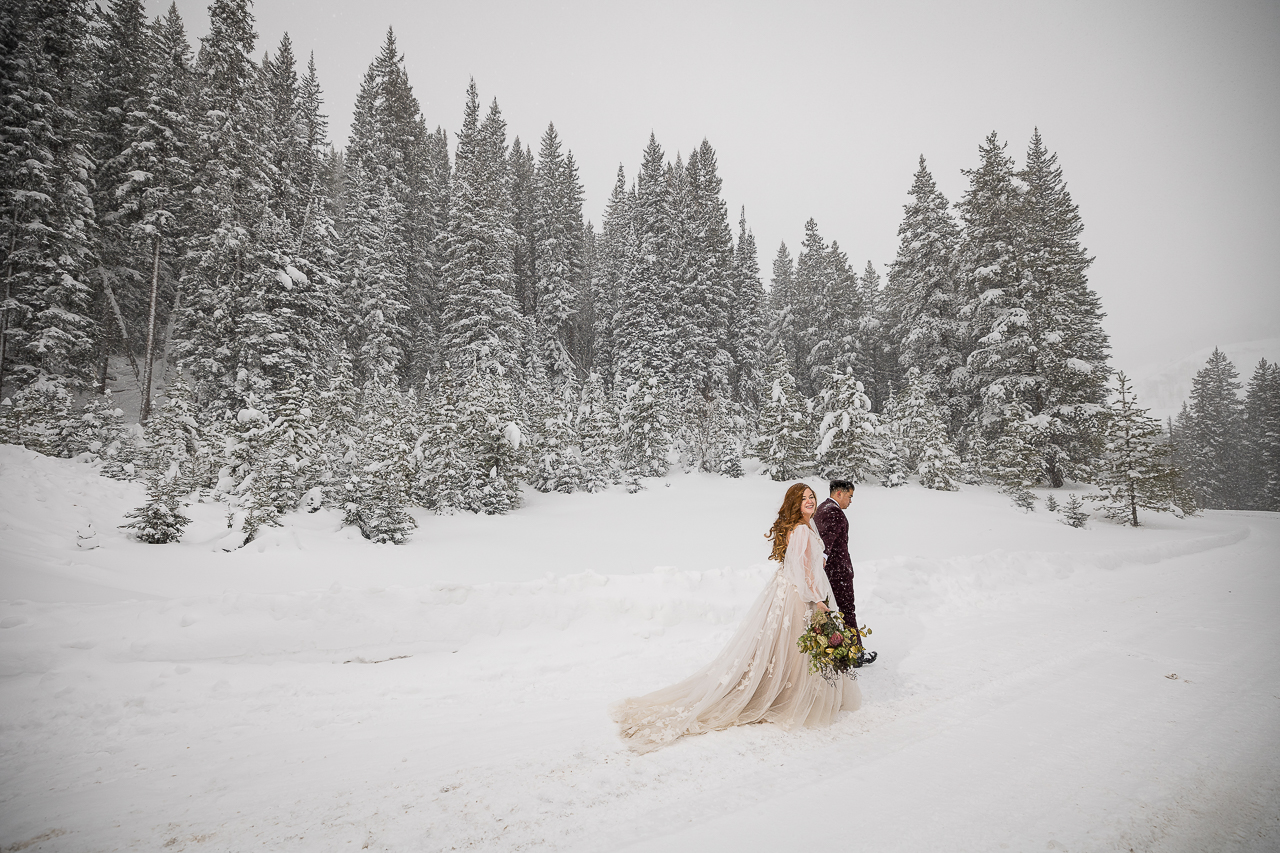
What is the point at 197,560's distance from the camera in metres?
8.27

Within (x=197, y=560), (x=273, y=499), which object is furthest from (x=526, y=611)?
(x=273, y=499)

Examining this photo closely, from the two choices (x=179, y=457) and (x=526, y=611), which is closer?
(x=526, y=611)

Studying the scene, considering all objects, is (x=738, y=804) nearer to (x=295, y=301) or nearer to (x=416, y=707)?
(x=416, y=707)

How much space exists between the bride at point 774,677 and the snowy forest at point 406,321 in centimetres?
901

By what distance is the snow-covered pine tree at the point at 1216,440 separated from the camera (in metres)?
38.3

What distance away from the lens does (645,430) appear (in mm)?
21531

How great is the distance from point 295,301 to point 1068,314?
33.6m

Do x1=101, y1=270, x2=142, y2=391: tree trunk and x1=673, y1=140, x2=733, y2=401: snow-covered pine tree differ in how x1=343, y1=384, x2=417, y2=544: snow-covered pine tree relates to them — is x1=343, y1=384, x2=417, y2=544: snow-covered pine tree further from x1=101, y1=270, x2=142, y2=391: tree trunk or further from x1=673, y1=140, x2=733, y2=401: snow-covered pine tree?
x1=101, y1=270, x2=142, y2=391: tree trunk

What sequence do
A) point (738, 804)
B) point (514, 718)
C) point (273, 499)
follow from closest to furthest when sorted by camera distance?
point (738, 804), point (514, 718), point (273, 499)

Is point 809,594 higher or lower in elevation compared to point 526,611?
higher

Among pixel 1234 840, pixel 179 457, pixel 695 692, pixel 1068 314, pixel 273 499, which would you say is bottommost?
pixel 1234 840

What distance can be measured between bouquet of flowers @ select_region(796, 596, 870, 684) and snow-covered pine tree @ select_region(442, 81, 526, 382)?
845 inches

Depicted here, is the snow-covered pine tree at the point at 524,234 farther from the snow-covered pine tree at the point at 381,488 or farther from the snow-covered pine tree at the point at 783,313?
the snow-covered pine tree at the point at 381,488

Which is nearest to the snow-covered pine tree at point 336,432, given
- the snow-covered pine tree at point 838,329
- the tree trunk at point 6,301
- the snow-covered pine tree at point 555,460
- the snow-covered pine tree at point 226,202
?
the snow-covered pine tree at point 555,460
